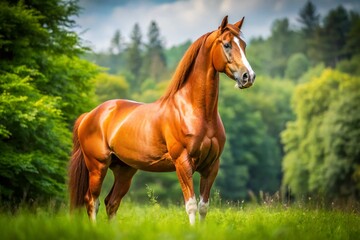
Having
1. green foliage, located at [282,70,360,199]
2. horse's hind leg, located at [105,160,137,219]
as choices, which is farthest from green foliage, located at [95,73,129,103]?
horse's hind leg, located at [105,160,137,219]

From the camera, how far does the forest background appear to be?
48.2ft

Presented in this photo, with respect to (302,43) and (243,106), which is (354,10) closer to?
(302,43)

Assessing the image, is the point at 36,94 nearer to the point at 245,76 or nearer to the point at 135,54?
the point at 245,76

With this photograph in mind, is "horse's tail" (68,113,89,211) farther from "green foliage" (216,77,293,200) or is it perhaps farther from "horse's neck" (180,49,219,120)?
"green foliage" (216,77,293,200)

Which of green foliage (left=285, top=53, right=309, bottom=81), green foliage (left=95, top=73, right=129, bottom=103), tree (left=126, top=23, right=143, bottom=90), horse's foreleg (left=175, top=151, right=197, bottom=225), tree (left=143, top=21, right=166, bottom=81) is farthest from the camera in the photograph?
green foliage (left=285, top=53, right=309, bottom=81)

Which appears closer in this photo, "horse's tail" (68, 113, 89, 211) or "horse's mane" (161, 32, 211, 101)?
"horse's mane" (161, 32, 211, 101)

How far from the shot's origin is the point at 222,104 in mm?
62875

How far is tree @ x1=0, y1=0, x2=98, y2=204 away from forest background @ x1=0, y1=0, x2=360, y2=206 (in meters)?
0.04

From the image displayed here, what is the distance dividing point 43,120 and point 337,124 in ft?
101

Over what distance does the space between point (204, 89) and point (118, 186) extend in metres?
2.53

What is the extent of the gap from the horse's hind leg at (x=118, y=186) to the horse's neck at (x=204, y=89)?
2.10 m

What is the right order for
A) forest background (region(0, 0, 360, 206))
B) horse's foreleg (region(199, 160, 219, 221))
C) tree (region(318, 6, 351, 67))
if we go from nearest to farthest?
horse's foreleg (region(199, 160, 219, 221)) → forest background (region(0, 0, 360, 206)) → tree (region(318, 6, 351, 67))

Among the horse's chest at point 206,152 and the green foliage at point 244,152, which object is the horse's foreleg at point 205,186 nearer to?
the horse's chest at point 206,152

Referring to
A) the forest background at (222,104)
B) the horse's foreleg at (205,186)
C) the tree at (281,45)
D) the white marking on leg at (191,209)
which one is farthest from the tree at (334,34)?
the white marking on leg at (191,209)
